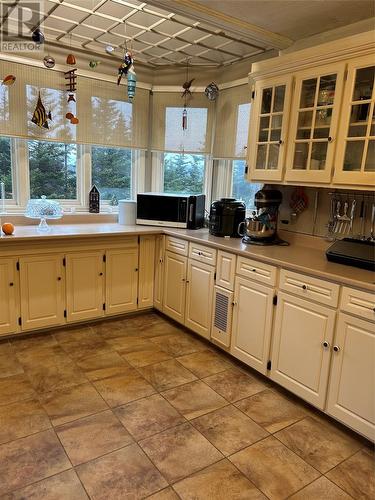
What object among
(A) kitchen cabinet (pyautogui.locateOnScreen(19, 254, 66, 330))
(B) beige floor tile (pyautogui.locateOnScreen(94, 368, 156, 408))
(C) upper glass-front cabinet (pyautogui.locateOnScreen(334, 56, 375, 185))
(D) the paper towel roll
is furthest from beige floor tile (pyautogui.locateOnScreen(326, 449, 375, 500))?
(D) the paper towel roll

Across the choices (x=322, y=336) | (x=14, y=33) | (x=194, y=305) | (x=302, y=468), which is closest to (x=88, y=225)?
(x=194, y=305)

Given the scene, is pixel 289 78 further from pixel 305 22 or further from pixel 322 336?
pixel 322 336

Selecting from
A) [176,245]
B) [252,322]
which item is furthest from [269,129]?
[252,322]

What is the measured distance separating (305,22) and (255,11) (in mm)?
403

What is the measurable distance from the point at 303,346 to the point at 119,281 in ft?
6.20

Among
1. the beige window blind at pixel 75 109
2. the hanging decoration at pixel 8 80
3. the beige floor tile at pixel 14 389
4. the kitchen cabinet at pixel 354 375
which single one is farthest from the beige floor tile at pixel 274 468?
the hanging decoration at pixel 8 80

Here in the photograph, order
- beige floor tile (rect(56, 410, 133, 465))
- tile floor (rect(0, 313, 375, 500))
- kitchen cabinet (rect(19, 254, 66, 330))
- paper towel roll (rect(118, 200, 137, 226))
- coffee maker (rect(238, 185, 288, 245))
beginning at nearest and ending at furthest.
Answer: tile floor (rect(0, 313, 375, 500))
beige floor tile (rect(56, 410, 133, 465))
coffee maker (rect(238, 185, 288, 245))
kitchen cabinet (rect(19, 254, 66, 330))
paper towel roll (rect(118, 200, 137, 226))

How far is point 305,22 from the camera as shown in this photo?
261cm

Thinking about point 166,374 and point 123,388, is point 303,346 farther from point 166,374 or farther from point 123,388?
point 123,388

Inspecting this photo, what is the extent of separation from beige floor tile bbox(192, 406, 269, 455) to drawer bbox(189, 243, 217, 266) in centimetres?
115

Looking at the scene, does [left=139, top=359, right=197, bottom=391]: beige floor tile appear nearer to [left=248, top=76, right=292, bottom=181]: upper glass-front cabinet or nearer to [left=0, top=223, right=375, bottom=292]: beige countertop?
[left=0, top=223, right=375, bottom=292]: beige countertop

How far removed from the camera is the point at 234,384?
8.68 feet

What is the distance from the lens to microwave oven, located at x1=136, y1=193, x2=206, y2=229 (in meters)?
3.63

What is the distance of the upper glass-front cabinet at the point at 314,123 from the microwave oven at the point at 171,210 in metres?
1.16
